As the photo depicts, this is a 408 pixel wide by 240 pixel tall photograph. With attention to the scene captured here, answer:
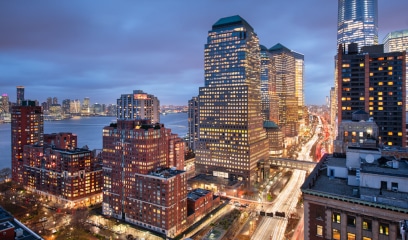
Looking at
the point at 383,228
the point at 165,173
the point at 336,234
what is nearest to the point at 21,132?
the point at 165,173

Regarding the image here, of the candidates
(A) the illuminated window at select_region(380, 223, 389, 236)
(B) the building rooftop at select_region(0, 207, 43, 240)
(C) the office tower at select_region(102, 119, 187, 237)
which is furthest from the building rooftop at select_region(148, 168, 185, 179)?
(A) the illuminated window at select_region(380, 223, 389, 236)

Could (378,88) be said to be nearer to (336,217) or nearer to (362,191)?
(362,191)

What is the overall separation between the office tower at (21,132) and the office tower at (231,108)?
90.1 metres

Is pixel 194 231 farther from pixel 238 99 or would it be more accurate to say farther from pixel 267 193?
pixel 238 99

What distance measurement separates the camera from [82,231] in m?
79.1

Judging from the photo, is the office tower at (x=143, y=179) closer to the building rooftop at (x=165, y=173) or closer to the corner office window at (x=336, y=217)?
the building rooftop at (x=165, y=173)

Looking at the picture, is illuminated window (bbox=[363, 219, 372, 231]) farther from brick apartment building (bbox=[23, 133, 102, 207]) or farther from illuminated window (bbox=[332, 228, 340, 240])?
brick apartment building (bbox=[23, 133, 102, 207])

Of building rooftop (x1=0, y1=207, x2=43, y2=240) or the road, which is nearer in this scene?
building rooftop (x1=0, y1=207, x2=43, y2=240)

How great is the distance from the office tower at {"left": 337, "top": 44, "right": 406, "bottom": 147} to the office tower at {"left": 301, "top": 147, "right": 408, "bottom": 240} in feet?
314

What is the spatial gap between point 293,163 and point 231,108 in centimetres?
4700

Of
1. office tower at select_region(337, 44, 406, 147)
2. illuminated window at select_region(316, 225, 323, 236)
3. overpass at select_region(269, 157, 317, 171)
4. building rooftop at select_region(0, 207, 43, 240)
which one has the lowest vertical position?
overpass at select_region(269, 157, 317, 171)

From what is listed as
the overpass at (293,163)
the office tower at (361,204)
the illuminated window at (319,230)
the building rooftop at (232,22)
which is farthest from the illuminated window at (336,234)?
the building rooftop at (232,22)

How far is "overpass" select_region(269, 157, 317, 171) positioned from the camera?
138 meters

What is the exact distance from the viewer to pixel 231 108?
14288 centimetres
